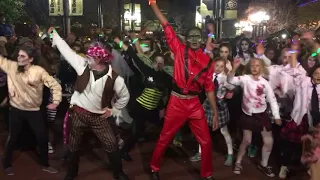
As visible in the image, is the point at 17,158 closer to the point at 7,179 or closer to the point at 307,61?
the point at 7,179

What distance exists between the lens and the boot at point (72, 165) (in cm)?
542

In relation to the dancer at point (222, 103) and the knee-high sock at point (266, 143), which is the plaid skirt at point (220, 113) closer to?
the dancer at point (222, 103)

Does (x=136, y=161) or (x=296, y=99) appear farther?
(x=136, y=161)

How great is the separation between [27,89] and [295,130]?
381cm

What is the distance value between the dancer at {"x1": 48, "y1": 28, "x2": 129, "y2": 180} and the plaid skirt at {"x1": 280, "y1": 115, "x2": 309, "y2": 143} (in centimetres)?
244

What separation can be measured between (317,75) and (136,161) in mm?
3030

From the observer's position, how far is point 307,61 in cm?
698

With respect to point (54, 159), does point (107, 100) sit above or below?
above

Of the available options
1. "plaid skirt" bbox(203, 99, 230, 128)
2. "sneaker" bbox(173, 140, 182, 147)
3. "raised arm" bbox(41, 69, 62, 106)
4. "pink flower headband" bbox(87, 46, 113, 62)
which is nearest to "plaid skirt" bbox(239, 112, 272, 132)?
"plaid skirt" bbox(203, 99, 230, 128)

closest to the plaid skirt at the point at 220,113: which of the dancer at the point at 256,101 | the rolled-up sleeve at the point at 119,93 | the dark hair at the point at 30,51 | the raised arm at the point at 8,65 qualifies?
the dancer at the point at 256,101

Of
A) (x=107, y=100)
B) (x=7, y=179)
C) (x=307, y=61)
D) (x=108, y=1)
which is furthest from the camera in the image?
(x=108, y=1)

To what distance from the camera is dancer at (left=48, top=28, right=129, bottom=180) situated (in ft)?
16.8

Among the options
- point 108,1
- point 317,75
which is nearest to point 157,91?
point 317,75

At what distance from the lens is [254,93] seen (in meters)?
5.93
